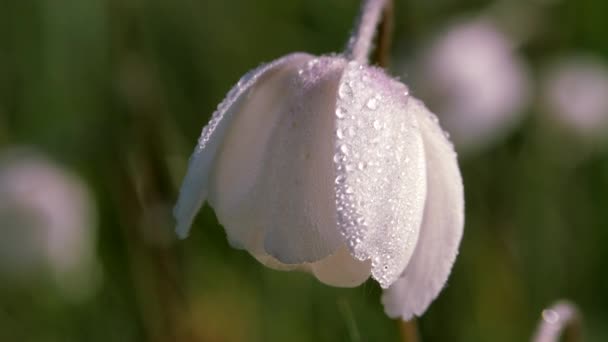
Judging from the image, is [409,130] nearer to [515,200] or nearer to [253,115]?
[253,115]

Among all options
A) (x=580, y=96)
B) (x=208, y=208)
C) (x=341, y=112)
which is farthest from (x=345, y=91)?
(x=580, y=96)

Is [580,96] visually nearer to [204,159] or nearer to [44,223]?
[44,223]

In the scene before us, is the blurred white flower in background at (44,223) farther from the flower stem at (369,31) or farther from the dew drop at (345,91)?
the dew drop at (345,91)

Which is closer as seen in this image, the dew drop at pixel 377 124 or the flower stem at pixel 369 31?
the dew drop at pixel 377 124

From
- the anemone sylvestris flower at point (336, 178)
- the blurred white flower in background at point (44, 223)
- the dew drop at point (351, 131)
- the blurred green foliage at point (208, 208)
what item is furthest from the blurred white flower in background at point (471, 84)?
the dew drop at point (351, 131)

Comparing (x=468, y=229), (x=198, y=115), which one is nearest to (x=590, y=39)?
(x=468, y=229)

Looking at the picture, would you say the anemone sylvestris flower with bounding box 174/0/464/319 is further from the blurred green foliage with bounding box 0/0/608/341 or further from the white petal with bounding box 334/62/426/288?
the blurred green foliage with bounding box 0/0/608/341

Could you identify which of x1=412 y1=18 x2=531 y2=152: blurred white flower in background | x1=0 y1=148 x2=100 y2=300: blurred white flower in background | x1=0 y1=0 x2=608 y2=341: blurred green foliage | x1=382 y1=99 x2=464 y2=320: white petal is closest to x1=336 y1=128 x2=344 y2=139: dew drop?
x1=382 y1=99 x2=464 y2=320: white petal
